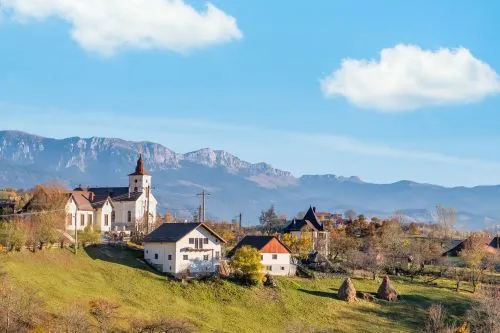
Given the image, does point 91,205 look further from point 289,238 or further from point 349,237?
point 349,237

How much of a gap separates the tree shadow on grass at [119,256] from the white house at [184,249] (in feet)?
4.04

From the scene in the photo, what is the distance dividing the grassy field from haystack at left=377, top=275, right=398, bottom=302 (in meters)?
1.28

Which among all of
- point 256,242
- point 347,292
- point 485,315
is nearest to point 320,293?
point 347,292

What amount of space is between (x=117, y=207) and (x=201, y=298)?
32850mm

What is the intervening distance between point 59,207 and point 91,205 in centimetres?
1162

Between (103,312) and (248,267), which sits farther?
(248,267)

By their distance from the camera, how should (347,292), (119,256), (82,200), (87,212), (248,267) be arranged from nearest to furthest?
1. (248,267)
2. (347,292)
3. (119,256)
4. (87,212)
5. (82,200)

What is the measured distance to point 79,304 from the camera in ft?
187

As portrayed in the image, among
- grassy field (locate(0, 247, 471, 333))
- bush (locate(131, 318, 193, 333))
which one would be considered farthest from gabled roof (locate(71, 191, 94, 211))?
bush (locate(131, 318, 193, 333))

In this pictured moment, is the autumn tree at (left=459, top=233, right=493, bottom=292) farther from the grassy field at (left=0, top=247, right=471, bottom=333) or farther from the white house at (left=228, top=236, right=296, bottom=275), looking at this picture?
the white house at (left=228, top=236, right=296, bottom=275)

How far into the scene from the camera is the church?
91438mm

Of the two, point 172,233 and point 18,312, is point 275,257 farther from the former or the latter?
point 18,312

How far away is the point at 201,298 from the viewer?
70938 millimetres

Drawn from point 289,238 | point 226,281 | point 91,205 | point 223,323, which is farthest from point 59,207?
point 289,238
